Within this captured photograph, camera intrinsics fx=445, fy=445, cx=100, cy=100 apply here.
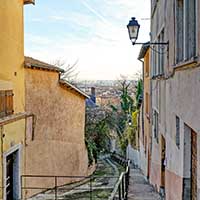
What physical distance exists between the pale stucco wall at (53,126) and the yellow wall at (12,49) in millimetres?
970

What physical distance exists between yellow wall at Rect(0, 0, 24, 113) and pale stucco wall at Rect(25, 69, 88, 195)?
970mm

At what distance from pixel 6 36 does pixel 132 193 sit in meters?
5.70

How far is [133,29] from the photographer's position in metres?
11.1

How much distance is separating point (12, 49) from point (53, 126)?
15.4 ft

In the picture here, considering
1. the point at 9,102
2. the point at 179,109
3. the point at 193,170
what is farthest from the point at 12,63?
the point at 193,170

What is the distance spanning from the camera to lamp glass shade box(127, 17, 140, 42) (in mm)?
11000

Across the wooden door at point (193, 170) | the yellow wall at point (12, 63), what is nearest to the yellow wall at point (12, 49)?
the yellow wall at point (12, 63)

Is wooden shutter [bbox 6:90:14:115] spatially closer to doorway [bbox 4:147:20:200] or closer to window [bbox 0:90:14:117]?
window [bbox 0:90:14:117]

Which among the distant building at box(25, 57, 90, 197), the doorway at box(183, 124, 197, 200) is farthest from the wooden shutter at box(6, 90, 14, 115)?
the doorway at box(183, 124, 197, 200)

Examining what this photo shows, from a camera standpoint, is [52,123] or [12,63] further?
[52,123]

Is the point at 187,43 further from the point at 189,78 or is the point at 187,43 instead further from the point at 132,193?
the point at 132,193

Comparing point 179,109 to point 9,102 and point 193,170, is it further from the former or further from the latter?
point 9,102

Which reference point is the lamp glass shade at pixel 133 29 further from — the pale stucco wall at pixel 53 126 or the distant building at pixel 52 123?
the pale stucco wall at pixel 53 126

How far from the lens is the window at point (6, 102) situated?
1044 cm
